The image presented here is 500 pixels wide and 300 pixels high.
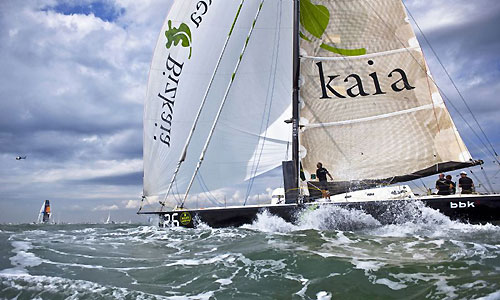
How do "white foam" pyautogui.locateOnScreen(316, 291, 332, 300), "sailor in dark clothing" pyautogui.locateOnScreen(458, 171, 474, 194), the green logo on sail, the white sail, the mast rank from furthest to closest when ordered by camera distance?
the white sail < the green logo on sail < the mast < "sailor in dark clothing" pyautogui.locateOnScreen(458, 171, 474, 194) < "white foam" pyautogui.locateOnScreen(316, 291, 332, 300)

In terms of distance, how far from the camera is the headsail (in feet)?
46.6

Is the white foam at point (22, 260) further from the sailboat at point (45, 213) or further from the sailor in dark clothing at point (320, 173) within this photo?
the sailboat at point (45, 213)

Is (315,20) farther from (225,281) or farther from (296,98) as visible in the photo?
(225,281)

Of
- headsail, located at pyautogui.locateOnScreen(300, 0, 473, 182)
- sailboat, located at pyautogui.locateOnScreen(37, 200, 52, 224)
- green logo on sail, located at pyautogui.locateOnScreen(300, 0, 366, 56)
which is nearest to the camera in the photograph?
headsail, located at pyautogui.locateOnScreen(300, 0, 473, 182)

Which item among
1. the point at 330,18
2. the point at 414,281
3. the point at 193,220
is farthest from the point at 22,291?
the point at 330,18

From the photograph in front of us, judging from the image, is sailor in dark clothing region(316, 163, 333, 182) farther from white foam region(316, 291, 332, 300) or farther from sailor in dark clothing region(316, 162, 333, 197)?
white foam region(316, 291, 332, 300)

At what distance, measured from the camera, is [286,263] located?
790cm

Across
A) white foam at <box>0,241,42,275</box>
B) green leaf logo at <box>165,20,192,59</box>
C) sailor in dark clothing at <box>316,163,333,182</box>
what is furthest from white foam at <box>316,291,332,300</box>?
green leaf logo at <box>165,20,192,59</box>

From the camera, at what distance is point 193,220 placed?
1428 cm

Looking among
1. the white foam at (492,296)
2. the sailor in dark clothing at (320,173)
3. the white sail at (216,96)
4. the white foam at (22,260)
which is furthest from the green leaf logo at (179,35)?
the white foam at (492,296)

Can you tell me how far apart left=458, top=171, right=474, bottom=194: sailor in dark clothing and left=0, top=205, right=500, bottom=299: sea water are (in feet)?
6.14

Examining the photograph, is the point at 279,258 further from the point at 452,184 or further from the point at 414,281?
the point at 452,184

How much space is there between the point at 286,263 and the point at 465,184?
7900 millimetres

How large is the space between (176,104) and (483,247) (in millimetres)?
11598
